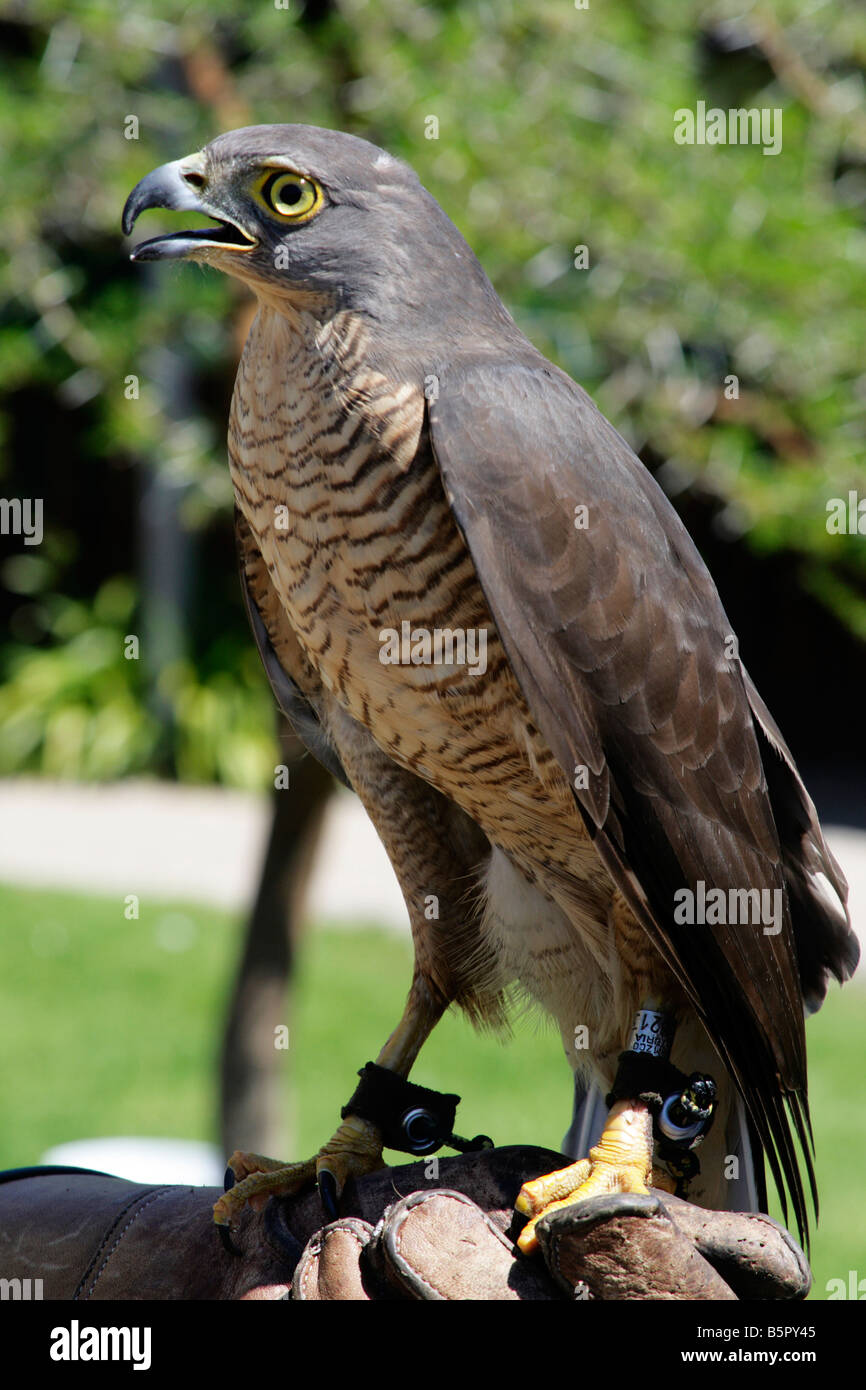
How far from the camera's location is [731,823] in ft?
7.16

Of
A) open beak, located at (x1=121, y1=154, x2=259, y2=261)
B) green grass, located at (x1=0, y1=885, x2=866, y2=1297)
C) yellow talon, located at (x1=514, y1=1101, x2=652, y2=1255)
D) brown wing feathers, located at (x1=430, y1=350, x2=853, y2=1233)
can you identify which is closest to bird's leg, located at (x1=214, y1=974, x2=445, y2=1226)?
yellow talon, located at (x1=514, y1=1101, x2=652, y2=1255)

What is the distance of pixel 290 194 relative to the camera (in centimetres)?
206

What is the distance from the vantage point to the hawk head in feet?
6.68

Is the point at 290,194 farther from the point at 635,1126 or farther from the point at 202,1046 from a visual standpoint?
the point at 202,1046

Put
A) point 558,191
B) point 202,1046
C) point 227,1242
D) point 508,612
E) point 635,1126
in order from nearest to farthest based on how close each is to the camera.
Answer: point 508,612
point 635,1126
point 227,1242
point 558,191
point 202,1046

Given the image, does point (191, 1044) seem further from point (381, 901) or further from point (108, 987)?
point (381, 901)

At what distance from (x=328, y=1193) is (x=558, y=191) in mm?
1795

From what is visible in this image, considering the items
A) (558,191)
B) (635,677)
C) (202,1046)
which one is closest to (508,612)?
(635,677)

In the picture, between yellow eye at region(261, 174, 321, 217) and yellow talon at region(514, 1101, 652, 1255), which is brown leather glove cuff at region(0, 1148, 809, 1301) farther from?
yellow eye at region(261, 174, 321, 217)

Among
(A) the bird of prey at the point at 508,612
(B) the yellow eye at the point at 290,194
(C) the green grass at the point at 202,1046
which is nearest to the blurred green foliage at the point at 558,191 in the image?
(A) the bird of prey at the point at 508,612

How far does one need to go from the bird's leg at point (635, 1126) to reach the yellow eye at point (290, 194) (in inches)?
51.8

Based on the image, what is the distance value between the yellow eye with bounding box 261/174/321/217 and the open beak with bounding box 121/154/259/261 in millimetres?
62

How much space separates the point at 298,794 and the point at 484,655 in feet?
5.55

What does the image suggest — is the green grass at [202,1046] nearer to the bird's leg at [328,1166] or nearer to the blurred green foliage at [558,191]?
the bird's leg at [328,1166]
